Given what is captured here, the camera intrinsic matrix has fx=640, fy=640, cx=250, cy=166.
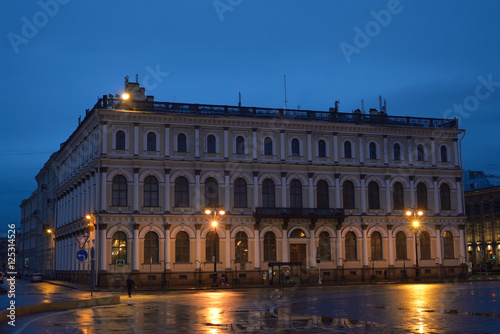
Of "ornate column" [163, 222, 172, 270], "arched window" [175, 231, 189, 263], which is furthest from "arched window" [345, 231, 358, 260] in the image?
"ornate column" [163, 222, 172, 270]

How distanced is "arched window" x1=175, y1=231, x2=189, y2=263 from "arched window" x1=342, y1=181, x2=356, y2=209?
16577 millimetres

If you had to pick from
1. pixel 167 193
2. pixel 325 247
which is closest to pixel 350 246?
pixel 325 247

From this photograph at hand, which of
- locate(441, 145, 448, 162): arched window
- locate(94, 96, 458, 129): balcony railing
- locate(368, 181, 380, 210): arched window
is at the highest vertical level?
locate(94, 96, 458, 129): balcony railing

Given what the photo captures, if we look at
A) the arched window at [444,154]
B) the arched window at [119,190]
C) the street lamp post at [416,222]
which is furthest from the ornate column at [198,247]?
the arched window at [444,154]

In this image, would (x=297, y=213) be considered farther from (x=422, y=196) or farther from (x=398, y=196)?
(x=422, y=196)

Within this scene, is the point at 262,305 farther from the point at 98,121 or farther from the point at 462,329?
the point at 98,121

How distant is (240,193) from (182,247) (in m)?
7.57

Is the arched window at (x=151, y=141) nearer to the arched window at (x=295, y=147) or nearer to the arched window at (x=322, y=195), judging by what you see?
the arched window at (x=295, y=147)

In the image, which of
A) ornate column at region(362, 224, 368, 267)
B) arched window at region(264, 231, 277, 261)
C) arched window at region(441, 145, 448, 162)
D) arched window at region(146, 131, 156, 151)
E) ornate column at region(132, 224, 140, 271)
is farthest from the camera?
arched window at region(441, 145, 448, 162)

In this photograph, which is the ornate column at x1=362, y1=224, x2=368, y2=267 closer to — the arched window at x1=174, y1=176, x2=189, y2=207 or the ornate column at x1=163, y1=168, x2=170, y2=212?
the arched window at x1=174, y1=176, x2=189, y2=207

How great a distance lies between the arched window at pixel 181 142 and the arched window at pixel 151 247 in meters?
8.23

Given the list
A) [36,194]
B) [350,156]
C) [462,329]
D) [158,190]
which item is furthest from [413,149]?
[36,194]

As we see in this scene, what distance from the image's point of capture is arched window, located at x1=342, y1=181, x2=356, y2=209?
211ft

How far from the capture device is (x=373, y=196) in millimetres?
65312
